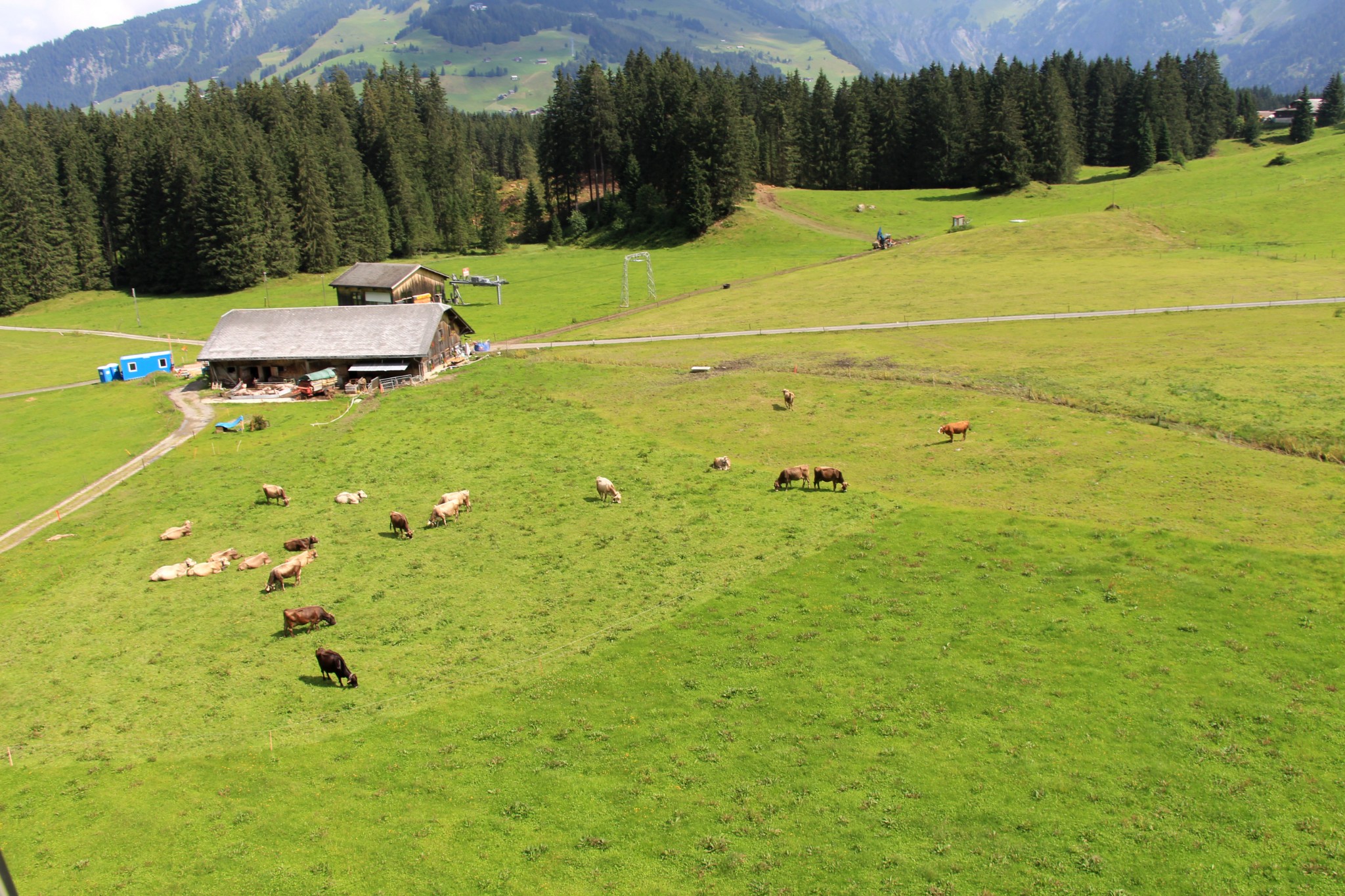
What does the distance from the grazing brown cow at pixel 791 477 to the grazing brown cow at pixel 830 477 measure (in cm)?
45

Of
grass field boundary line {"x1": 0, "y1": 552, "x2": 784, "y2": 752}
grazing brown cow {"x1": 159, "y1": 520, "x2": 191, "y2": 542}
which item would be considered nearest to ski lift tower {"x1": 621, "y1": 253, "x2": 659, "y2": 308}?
grazing brown cow {"x1": 159, "y1": 520, "x2": 191, "y2": 542}

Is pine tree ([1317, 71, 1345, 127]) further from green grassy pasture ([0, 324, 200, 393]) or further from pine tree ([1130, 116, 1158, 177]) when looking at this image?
green grassy pasture ([0, 324, 200, 393])

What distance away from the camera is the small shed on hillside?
8919cm

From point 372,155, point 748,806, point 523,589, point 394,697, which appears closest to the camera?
point 748,806

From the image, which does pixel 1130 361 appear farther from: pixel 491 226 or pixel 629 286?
pixel 491 226

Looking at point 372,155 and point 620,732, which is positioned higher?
point 372,155

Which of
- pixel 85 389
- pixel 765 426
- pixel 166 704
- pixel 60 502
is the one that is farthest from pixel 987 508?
pixel 85 389

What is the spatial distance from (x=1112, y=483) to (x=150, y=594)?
129ft

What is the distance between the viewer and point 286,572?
31.9 meters

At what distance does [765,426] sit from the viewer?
4828 centimetres

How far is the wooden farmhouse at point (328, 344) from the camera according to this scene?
2606 inches

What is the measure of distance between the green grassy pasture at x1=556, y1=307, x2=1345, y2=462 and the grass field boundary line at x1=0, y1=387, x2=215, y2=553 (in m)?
27.3

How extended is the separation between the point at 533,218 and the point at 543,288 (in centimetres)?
4708

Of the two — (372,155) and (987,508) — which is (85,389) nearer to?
(987,508)
